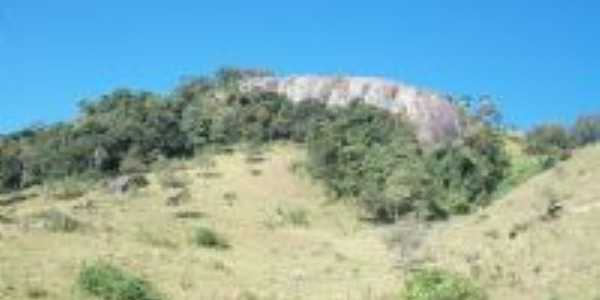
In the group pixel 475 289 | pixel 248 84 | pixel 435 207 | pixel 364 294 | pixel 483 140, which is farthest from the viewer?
pixel 248 84

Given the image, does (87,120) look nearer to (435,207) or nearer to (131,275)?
(435,207)

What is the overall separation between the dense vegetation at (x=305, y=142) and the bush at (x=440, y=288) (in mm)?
34736

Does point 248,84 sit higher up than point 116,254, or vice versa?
point 248,84

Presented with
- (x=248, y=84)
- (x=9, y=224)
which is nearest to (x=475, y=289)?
(x=9, y=224)

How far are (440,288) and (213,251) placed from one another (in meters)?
18.9

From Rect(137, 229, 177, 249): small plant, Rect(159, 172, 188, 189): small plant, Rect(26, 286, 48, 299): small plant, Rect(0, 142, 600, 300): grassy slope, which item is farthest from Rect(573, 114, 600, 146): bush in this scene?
Rect(26, 286, 48, 299): small plant

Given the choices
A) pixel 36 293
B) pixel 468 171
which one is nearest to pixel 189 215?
pixel 468 171

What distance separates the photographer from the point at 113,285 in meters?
38.8

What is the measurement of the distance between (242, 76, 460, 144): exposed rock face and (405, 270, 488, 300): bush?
5903 centimetres

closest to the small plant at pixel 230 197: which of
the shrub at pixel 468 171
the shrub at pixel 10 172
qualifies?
the shrub at pixel 468 171

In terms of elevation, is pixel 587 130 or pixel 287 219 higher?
pixel 587 130

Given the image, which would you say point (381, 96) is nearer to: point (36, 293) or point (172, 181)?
point (172, 181)

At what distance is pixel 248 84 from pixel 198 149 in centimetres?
1952

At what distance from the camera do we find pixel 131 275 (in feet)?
135
